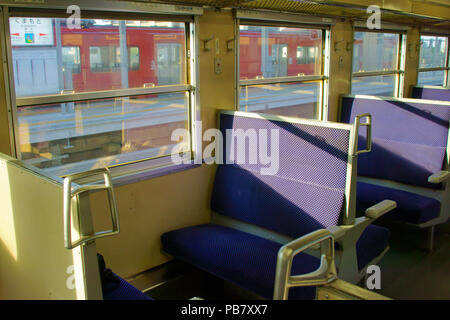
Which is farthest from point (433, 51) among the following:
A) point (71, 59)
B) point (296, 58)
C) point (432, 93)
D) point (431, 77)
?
point (71, 59)

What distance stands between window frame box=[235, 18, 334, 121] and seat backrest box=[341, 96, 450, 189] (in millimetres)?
546

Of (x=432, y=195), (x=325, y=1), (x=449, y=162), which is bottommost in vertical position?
(x=432, y=195)

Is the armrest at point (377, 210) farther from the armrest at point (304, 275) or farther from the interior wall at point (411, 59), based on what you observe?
the interior wall at point (411, 59)

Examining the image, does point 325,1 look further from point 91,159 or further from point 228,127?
point 91,159

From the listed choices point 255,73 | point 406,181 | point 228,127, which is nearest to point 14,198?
point 228,127

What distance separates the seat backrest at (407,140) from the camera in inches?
162

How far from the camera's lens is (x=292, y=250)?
1423mm

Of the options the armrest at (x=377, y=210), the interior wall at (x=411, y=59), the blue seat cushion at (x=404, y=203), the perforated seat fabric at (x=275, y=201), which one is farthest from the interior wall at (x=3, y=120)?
the interior wall at (x=411, y=59)

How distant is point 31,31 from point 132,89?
0.75 meters

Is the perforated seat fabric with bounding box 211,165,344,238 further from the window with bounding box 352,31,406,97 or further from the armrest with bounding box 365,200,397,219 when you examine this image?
the window with bounding box 352,31,406,97

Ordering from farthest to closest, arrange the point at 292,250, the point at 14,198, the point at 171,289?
the point at 171,289 < the point at 14,198 < the point at 292,250

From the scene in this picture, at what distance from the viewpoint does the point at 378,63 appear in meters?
5.96

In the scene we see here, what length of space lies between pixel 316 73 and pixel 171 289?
9.26ft

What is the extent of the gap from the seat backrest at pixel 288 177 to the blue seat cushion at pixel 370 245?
36 centimetres
